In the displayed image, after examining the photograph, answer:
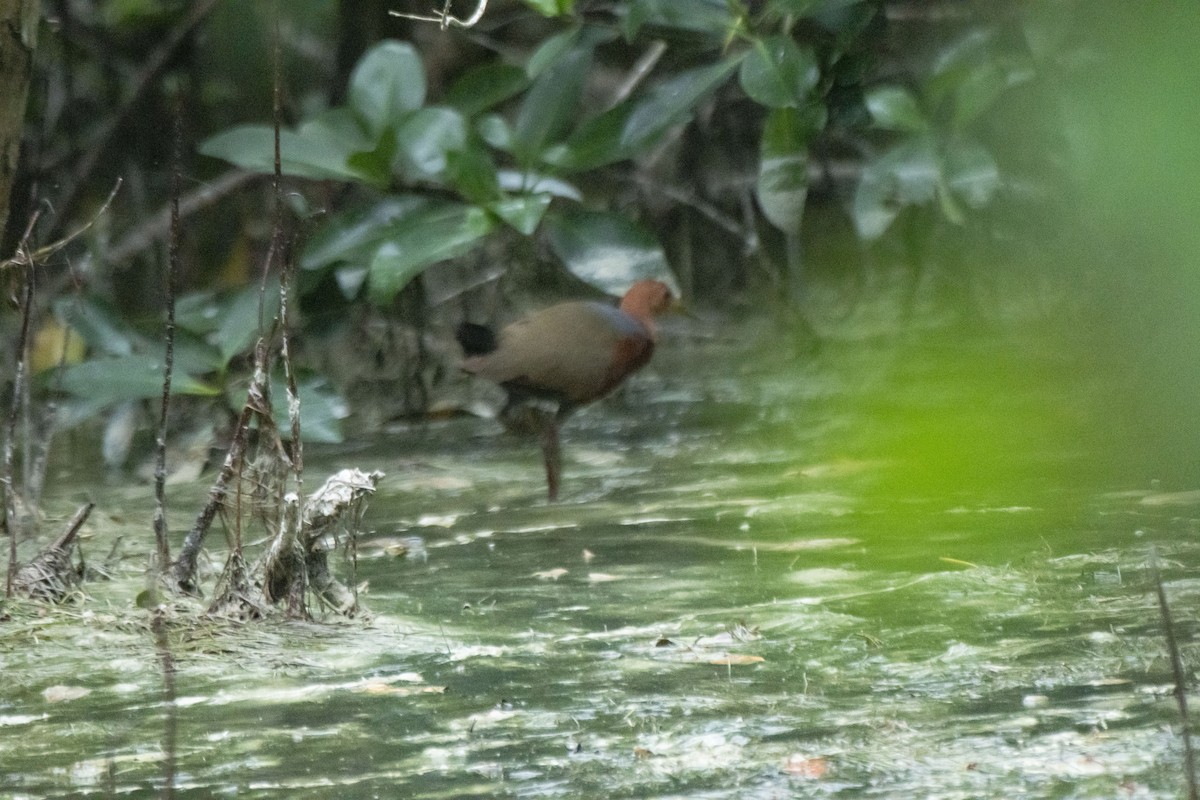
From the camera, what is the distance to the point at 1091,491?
4.71 metres

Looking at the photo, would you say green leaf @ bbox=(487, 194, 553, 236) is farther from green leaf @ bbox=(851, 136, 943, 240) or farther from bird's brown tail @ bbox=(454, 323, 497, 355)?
green leaf @ bbox=(851, 136, 943, 240)

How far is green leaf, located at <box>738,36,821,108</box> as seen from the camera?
5051 millimetres

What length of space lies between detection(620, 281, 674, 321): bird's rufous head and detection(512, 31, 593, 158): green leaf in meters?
0.68

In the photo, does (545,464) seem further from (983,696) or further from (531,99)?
(983,696)

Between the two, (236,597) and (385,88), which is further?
(385,88)

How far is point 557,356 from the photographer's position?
18.6ft

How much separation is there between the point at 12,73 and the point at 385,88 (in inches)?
76.4

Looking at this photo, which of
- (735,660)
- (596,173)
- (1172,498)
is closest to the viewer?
(735,660)

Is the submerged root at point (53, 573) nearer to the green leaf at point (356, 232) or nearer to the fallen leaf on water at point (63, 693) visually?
the fallen leaf on water at point (63, 693)

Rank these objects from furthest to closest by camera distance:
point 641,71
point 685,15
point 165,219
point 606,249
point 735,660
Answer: point 165,219 < point 641,71 < point 606,249 < point 685,15 < point 735,660

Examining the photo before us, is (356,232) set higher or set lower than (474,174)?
lower

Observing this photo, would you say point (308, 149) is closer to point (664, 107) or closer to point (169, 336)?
point (664, 107)

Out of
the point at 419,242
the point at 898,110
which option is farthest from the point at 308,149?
the point at 898,110

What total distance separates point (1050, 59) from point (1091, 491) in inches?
69.2
